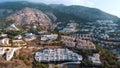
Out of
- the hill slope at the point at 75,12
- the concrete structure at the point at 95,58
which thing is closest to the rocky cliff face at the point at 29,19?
the hill slope at the point at 75,12

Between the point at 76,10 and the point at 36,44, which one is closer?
the point at 36,44

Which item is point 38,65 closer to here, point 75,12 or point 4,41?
point 4,41

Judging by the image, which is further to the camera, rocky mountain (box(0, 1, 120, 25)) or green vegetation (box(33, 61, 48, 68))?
rocky mountain (box(0, 1, 120, 25))

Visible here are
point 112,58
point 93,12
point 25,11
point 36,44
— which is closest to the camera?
point 112,58

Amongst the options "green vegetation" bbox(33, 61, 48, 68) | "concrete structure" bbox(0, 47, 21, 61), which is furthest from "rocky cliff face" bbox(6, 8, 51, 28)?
"green vegetation" bbox(33, 61, 48, 68)

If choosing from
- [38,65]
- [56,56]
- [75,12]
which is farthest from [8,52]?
[75,12]

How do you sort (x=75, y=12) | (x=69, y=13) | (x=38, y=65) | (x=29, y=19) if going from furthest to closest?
(x=75, y=12) < (x=69, y=13) < (x=29, y=19) < (x=38, y=65)

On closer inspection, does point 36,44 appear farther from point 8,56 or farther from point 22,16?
point 22,16

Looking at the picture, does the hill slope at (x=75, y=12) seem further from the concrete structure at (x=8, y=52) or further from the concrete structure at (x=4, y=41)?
the concrete structure at (x=8, y=52)

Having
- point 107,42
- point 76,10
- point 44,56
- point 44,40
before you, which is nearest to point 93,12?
point 76,10

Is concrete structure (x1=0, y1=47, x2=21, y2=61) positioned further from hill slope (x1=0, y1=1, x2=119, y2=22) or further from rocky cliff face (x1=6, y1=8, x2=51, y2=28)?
hill slope (x1=0, y1=1, x2=119, y2=22)

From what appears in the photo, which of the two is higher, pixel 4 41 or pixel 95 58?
pixel 4 41
